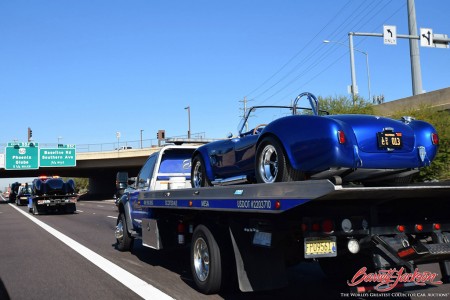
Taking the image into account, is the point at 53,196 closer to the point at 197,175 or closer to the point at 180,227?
the point at 197,175

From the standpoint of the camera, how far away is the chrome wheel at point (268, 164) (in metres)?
5.43

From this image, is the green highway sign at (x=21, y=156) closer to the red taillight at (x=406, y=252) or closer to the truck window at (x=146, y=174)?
the truck window at (x=146, y=174)

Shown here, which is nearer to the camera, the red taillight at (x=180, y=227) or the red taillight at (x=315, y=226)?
the red taillight at (x=315, y=226)

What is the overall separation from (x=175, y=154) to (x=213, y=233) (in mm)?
3673

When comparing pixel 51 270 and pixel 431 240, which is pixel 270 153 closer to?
pixel 431 240

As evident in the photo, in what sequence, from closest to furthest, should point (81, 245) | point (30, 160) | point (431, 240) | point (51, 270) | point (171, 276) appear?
point (431, 240) < point (171, 276) < point (51, 270) < point (81, 245) < point (30, 160)

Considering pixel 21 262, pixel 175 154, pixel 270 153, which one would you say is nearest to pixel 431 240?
pixel 270 153

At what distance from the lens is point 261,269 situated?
508 centimetres

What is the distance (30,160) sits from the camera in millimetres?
45094

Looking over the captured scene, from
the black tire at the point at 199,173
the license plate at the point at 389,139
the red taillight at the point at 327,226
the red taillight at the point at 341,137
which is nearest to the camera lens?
the red taillight at the point at 327,226

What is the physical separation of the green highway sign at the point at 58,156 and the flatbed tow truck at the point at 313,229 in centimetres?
4287

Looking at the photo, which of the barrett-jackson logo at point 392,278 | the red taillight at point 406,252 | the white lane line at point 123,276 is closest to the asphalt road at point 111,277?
the white lane line at point 123,276

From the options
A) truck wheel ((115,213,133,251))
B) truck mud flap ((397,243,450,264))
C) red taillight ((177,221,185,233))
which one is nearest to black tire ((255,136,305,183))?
truck mud flap ((397,243,450,264))

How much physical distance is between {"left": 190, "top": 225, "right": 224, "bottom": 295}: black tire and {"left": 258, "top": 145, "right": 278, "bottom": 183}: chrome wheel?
1031 millimetres
